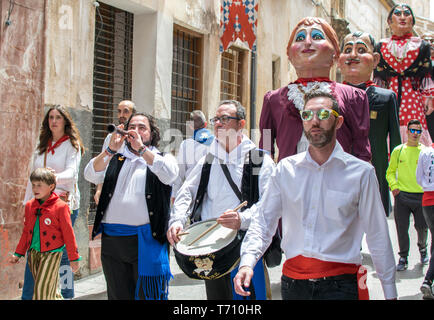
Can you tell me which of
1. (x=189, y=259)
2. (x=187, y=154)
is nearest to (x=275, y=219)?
(x=189, y=259)

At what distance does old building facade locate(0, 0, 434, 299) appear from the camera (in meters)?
5.73

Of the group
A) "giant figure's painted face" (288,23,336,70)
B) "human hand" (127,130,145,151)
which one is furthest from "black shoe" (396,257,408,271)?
"human hand" (127,130,145,151)

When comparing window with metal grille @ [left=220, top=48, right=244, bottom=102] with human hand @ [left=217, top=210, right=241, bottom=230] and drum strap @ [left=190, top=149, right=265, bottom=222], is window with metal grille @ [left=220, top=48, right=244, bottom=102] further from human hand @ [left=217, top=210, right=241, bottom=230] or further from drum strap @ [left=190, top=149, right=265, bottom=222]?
human hand @ [left=217, top=210, right=241, bottom=230]

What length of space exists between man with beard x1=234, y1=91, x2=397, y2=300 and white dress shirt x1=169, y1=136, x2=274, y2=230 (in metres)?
0.95

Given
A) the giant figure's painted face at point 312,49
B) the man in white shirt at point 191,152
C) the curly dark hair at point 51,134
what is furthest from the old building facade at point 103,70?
the giant figure's painted face at point 312,49

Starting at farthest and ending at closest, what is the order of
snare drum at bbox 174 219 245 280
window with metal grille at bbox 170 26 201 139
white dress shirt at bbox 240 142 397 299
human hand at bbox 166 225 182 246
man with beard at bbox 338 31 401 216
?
window with metal grille at bbox 170 26 201 139, man with beard at bbox 338 31 401 216, human hand at bbox 166 225 182 246, snare drum at bbox 174 219 245 280, white dress shirt at bbox 240 142 397 299

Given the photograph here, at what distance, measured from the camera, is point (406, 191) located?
21.7 feet

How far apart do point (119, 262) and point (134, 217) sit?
366mm

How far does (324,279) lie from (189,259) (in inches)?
38.7

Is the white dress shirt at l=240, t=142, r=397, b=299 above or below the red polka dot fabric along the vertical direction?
below

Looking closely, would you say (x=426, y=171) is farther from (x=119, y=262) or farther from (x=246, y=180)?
(x=119, y=262)

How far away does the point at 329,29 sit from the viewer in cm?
421

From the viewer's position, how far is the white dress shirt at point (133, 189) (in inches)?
164

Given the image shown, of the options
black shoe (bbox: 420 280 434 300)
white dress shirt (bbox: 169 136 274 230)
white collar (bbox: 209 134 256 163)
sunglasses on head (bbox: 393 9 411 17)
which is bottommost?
black shoe (bbox: 420 280 434 300)
